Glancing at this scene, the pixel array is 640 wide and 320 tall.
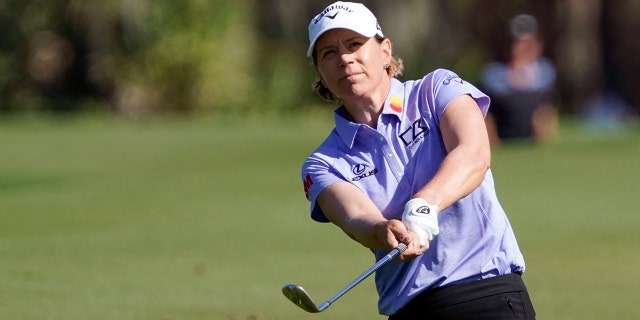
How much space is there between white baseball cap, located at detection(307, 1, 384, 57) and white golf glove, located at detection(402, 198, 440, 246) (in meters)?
0.76

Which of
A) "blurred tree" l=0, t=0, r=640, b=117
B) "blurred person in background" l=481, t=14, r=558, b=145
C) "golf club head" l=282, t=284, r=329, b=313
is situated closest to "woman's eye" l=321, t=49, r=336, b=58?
"golf club head" l=282, t=284, r=329, b=313

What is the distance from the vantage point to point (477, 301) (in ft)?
16.6

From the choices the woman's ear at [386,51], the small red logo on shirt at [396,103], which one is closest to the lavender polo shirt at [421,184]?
the small red logo on shirt at [396,103]

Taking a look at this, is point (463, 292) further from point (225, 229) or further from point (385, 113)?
point (225, 229)

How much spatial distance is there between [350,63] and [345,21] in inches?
6.4

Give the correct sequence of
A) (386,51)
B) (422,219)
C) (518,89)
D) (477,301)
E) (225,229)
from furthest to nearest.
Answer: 1. (518,89)
2. (225,229)
3. (386,51)
4. (477,301)
5. (422,219)

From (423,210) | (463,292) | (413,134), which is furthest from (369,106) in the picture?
(463,292)

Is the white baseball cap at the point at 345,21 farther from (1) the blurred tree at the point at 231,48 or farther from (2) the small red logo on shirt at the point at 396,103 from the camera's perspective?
(1) the blurred tree at the point at 231,48

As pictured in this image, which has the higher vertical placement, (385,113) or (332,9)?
(332,9)

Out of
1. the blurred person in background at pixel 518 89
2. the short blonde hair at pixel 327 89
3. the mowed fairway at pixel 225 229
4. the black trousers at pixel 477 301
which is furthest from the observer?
the blurred person in background at pixel 518 89

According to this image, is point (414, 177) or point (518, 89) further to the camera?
point (518, 89)

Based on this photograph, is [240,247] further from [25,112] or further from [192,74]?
[25,112]

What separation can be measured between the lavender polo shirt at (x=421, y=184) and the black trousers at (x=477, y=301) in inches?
1.3

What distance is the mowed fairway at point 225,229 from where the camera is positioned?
29.3 ft
